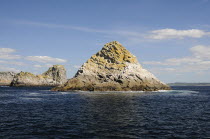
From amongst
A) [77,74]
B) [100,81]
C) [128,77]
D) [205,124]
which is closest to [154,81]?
[128,77]

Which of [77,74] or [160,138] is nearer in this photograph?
[160,138]

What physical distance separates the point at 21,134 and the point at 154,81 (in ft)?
290

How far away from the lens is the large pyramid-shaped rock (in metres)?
101

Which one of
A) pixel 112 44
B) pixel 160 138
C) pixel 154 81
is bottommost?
pixel 160 138

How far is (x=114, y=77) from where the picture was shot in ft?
337

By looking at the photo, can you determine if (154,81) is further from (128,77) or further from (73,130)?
(73,130)

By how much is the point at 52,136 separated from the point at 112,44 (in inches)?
3898

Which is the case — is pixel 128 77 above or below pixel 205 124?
above

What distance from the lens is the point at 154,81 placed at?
107 m

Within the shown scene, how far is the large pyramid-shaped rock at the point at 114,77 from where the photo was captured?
3986 inches

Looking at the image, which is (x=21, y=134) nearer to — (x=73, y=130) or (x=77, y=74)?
(x=73, y=130)

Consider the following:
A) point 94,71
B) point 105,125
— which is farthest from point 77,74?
point 105,125

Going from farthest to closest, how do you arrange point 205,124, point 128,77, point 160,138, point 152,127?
point 128,77, point 205,124, point 152,127, point 160,138

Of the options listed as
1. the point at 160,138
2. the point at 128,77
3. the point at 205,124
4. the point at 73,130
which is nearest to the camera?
the point at 160,138
